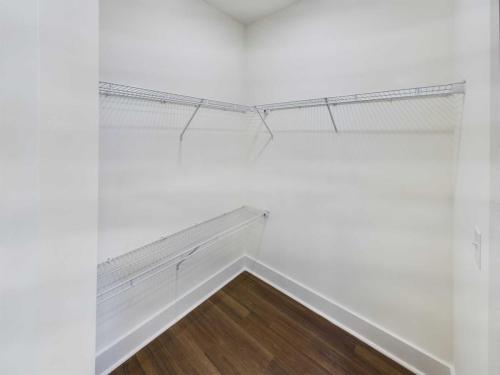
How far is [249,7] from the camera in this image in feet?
5.45

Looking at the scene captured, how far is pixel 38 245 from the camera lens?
661 millimetres

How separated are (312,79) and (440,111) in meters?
0.79

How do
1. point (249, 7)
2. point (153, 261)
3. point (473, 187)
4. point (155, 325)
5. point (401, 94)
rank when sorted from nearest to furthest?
1. point (473, 187)
2. point (401, 94)
3. point (153, 261)
4. point (155, 325)
5. point (249, 7)

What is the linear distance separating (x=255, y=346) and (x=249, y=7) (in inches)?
95.0

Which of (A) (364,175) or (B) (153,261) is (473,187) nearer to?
(A) (364,175)

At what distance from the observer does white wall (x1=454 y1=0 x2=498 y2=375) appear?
647 millimetres

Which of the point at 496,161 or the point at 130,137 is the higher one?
the point at 130,137

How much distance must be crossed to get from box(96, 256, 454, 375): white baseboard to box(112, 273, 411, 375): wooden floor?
Result: 0.04 meters

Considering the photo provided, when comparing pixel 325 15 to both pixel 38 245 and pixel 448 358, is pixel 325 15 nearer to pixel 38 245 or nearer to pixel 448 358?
pixel 38 245

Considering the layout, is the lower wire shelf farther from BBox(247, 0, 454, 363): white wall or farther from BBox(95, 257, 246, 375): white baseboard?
BBox(247, 0, 454, 363): white wall

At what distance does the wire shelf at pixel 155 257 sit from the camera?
112 cm

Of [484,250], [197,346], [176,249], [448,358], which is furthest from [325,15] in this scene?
[197,346]

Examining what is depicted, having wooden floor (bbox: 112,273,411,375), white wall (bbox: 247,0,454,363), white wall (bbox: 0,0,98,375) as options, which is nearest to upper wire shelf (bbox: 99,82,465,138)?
white wall (bbox: 247,0,454,363)

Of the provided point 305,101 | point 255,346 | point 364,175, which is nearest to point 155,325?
point 255,346
